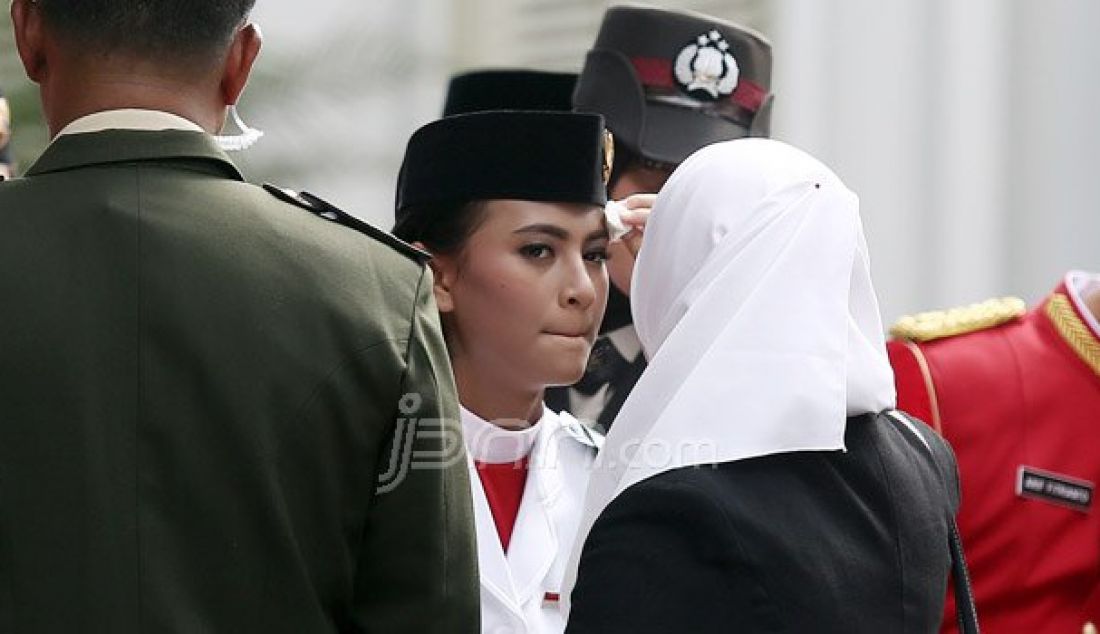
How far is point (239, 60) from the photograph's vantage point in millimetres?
2273

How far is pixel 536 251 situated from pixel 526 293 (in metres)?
0.09

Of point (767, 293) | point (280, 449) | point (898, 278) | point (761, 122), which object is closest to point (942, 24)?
point (898, 278)

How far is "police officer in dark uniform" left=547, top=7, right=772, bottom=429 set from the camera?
3.83 meters

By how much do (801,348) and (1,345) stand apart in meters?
0.85

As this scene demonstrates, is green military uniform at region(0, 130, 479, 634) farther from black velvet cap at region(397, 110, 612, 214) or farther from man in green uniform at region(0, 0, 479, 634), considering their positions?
black velvet cap at region(397, 110, 612, 214)

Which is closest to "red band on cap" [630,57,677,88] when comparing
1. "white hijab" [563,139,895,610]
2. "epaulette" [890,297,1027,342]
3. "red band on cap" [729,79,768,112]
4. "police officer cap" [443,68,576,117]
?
"red band on cap" [729,79,768,112]

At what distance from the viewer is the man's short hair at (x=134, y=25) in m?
2.21

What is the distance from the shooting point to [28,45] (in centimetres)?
225

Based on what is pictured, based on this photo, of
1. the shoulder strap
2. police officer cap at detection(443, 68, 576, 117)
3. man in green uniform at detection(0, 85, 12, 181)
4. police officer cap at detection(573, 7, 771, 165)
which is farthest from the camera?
police officer cap at detection(573, 7, 771, 165)

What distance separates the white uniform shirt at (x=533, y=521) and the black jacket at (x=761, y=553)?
61cm

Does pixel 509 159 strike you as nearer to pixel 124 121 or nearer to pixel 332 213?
pixel 332 213

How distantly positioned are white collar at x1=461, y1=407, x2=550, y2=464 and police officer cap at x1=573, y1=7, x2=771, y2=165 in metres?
0.98

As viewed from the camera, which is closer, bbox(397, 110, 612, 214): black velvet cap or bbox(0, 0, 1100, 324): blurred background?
bbox(397, 110, 612, 214): black velvet cap

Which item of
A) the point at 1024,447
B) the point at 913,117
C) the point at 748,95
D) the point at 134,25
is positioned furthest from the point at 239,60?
the point at 913,117
